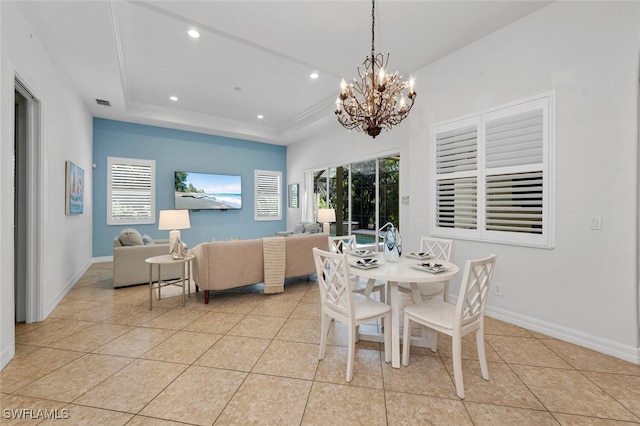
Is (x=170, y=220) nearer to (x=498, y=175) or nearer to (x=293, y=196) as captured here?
(x=498, y=175)

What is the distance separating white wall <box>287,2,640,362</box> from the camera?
2307 millimetres

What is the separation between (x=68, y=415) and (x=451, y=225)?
13.0ft

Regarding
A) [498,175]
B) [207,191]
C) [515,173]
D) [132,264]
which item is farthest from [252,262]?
[207,191]

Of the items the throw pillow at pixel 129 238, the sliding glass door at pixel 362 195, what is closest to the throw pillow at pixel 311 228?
the sliding glass door at pixel 362 195

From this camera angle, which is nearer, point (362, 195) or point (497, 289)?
point (497, 289)

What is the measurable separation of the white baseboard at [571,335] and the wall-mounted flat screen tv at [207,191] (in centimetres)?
624

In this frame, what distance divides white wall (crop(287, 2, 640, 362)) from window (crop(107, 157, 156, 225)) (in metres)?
6.23

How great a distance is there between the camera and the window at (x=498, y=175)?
2.80 metres

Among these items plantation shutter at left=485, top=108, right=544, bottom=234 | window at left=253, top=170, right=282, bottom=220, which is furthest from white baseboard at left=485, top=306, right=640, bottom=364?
window at left=253, top=170, right=282, bottom=220

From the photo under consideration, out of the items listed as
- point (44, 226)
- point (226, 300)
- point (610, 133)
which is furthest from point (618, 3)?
point (44, 226)

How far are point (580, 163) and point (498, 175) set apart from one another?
70cm

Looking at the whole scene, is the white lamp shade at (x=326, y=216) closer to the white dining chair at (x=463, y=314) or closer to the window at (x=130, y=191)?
the white dining chair at (x=463, y=314)

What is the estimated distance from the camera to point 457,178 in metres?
3.54

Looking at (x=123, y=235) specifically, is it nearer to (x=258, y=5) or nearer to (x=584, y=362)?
(x=258, y=5)
